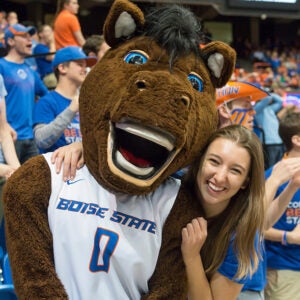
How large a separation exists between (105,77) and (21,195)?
16.2 inches

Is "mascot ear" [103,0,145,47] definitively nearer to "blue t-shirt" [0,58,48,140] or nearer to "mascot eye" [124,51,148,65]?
"mascot eye" [124,51,148,65]

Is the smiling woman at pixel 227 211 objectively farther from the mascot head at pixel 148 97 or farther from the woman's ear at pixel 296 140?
the woman's ear at pixel 296 140

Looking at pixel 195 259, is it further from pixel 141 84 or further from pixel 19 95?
pixel 19 95

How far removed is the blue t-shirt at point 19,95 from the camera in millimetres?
3984

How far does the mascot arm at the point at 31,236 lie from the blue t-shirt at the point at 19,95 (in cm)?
239

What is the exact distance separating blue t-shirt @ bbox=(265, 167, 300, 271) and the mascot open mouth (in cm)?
124

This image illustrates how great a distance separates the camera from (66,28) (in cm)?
559

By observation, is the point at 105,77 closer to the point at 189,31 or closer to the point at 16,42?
the point at 189,31

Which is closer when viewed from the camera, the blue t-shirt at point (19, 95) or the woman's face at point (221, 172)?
the woman's face at point (221, 172)

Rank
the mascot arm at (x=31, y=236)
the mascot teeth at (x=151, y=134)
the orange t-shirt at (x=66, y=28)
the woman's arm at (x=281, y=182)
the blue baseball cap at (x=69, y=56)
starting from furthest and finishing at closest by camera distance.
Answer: the orange t-shirt at (x=66, y=28)
the blue baseball cap at (x=69, y=56)
the woman's arm at (x=281, y=182)
the mascot arm at (x=31, y=236)
the mascot teeth at (x=151, y=134)

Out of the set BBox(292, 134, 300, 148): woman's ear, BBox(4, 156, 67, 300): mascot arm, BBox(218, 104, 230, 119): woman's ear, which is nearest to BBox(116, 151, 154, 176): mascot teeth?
BBox(4, 156, 67, 300): mascot arm

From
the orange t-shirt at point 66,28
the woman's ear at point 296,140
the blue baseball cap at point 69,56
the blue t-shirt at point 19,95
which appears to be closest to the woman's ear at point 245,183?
the woman's ear at point 296,140

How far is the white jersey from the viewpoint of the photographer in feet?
5.03

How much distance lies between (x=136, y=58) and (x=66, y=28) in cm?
425
